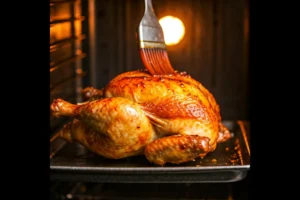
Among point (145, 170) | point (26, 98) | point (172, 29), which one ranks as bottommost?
point (145, 170)

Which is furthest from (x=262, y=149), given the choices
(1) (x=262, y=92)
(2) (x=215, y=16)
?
(2) (x=215, y=16)

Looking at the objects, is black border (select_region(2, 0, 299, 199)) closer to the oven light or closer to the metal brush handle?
the metal brush handle

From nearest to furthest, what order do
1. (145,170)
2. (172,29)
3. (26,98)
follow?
1. (26,98)
2. (145,170)
3. (172,29)

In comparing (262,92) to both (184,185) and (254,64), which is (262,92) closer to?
(254,64)

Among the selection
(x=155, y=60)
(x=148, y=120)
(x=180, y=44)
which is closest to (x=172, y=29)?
(x=180, y=44)

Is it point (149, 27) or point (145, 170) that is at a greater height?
point (149, 27)

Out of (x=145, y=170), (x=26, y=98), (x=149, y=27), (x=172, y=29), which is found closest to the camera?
(x=26, y=98)

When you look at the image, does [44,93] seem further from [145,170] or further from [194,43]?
[194,43]

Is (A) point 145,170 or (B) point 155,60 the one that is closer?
(A) point 145,170

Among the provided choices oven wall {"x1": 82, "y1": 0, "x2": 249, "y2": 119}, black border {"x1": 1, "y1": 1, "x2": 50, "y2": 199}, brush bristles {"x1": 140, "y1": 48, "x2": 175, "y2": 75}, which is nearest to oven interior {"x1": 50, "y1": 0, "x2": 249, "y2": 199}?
oven wall {"x1": 82, "y1": 0, "x2": 249, "y2": 119}
